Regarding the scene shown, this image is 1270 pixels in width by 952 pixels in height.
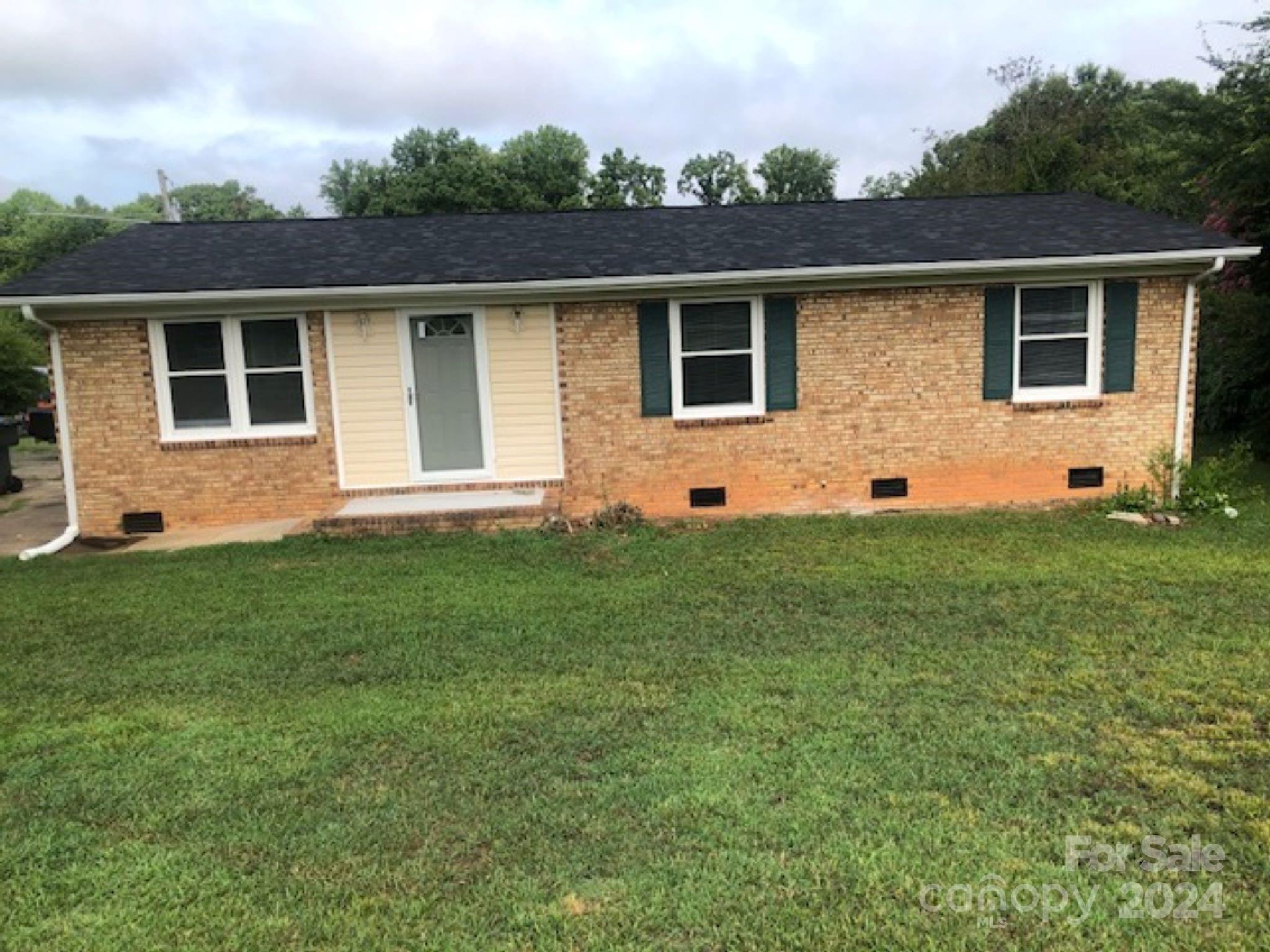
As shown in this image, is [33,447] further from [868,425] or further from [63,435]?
[868,425]

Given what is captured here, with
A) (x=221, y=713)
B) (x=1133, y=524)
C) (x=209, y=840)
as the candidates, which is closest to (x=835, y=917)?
(x=209, y=840)

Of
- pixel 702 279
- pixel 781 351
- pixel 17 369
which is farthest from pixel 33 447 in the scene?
pixel 781 351

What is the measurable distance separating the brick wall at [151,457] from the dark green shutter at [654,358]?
333 cm

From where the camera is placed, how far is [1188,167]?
12.4m

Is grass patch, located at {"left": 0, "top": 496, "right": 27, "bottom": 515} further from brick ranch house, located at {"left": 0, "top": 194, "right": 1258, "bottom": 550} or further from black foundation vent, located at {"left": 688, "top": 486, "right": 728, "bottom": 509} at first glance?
black foundation vent, located at {"left": 688, "top": 486, "right": 728, "bottom": 509}

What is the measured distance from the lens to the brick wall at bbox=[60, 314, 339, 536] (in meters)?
9.05

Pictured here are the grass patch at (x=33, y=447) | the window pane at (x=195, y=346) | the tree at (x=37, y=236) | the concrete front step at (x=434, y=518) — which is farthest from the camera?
the tree at (x=37, y=236)

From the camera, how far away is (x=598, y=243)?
10.4m

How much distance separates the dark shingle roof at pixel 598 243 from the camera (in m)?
9.01

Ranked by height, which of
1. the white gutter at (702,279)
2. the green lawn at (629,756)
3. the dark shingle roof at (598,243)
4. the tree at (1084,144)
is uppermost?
the tree at (1084,144)

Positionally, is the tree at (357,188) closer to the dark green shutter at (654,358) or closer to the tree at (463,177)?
the tree at (463,177)

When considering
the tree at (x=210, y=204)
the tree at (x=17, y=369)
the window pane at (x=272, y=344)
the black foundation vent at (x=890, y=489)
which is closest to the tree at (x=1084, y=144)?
the black foundation vent at (x=890, y=489)

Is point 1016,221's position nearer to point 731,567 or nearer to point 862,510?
point 862,510

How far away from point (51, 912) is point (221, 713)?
1.59 m
